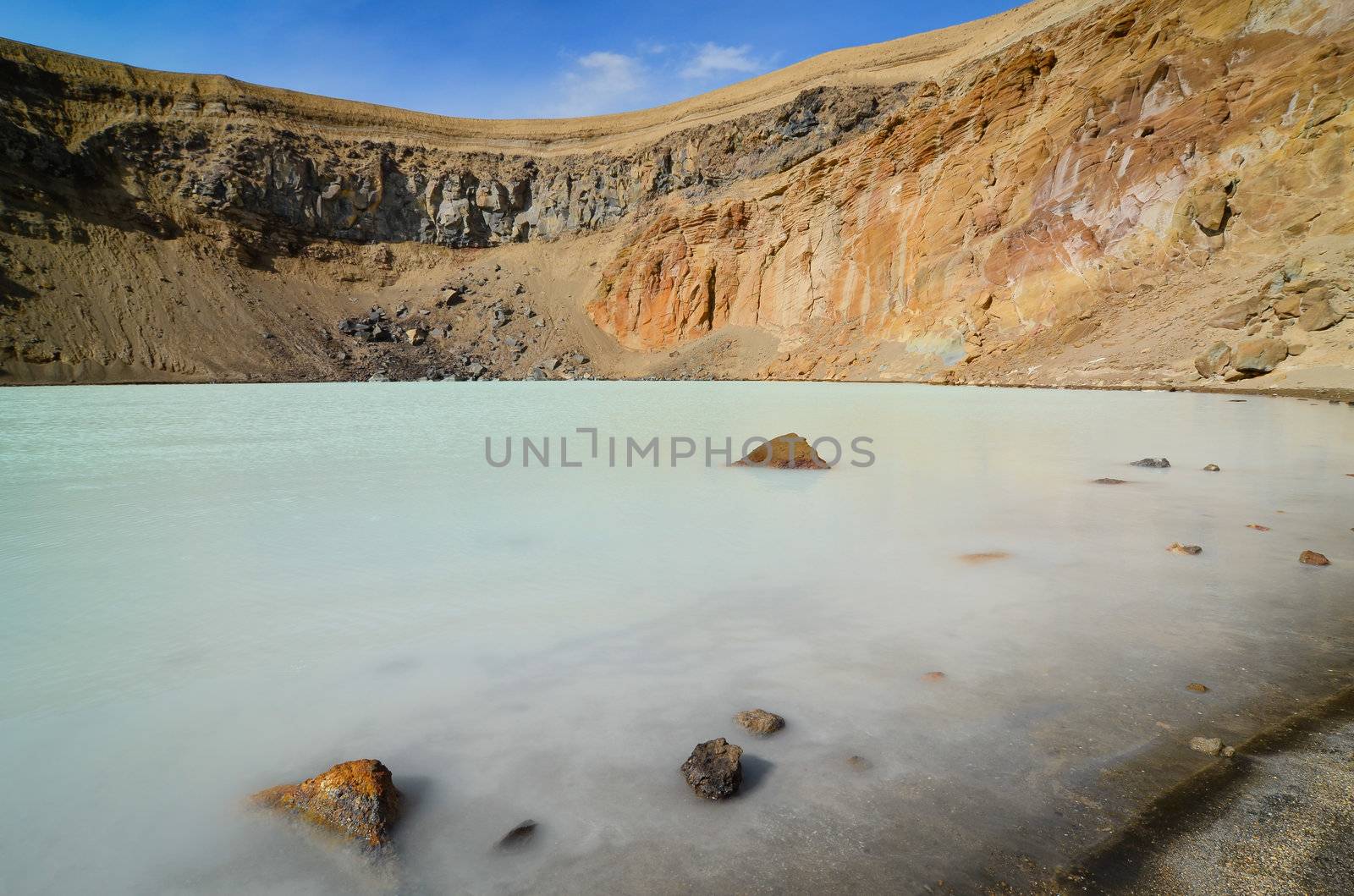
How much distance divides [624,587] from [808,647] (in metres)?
0.99

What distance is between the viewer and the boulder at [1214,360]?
17016 millimetres

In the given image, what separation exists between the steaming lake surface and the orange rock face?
780 inches

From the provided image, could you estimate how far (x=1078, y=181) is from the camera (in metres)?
24.1

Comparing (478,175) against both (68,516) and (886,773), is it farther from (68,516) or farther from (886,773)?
(886,773)

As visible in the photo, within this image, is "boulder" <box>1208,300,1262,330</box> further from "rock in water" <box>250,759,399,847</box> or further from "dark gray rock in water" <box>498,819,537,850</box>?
"rock in water" <box>250,759,399,847</box>

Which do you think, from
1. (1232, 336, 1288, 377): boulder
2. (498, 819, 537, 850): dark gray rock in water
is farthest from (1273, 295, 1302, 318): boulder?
(498, 819, 537, 850): dark gray rock in water

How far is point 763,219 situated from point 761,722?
41731 mm

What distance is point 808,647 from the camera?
238cm

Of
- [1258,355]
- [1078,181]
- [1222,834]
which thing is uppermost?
[1078,181]

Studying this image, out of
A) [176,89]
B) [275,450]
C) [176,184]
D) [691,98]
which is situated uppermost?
[691,98]

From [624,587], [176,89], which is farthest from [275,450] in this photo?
[176,89]

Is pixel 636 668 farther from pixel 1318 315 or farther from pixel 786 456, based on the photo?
pixel 1318 315

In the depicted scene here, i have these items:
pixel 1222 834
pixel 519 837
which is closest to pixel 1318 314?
pixel 1222 834

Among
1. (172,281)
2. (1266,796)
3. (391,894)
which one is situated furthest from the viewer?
(172,281)
